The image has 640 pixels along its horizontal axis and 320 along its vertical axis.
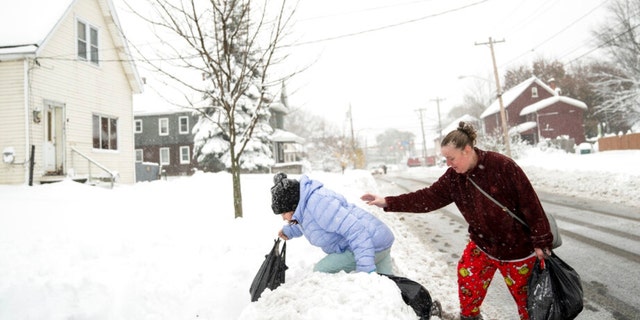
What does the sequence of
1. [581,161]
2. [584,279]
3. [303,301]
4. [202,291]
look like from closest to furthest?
[303,301] < [202,291] < [584,279] < [581,161]

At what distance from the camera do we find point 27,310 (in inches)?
129

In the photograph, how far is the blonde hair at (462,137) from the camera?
2.79 metres

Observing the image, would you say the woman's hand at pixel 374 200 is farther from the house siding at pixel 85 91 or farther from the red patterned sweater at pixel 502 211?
the house siding at pixel 85 91

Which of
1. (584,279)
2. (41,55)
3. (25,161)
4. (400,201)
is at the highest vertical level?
(41,55)

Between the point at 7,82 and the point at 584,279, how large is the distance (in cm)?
1598

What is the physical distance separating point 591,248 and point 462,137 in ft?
16.2

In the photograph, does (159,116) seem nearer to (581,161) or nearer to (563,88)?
(581,161)

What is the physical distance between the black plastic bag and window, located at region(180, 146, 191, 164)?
1451 inches

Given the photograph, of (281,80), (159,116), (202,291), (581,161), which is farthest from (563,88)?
(202,291)

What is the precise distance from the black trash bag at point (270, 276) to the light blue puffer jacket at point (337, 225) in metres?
0.52

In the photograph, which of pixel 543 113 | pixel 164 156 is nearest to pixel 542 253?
pixel 164 156

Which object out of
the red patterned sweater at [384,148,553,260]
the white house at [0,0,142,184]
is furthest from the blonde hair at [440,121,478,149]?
the white house at [0,0,142,184]

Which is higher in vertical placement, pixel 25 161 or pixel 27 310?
pixel 25 161

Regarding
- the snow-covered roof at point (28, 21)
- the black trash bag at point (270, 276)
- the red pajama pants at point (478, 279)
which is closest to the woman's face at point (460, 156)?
the red pajama pants at point (478, 279)
